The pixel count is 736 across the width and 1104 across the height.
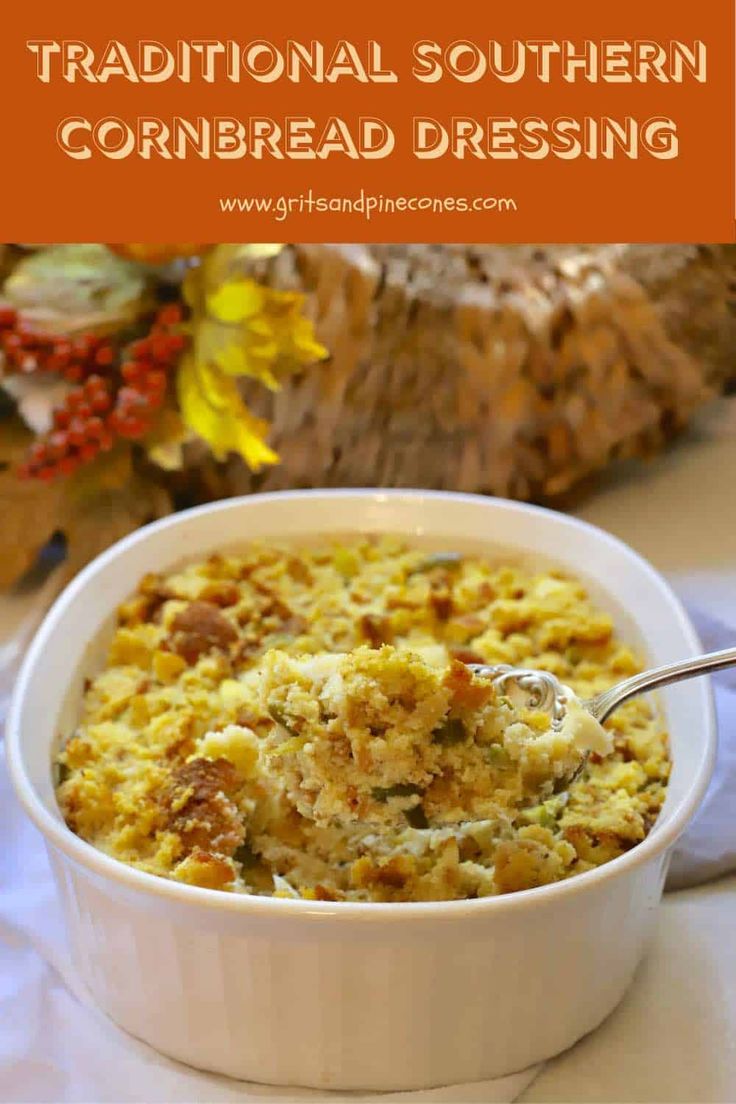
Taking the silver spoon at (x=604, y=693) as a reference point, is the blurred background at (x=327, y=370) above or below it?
above

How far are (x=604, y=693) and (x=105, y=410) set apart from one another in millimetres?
848

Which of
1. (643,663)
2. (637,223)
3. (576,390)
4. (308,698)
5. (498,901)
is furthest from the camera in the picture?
(576,390)

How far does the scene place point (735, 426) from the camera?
7.45 ft

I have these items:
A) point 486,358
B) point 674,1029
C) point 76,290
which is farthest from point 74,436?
point 674,1029

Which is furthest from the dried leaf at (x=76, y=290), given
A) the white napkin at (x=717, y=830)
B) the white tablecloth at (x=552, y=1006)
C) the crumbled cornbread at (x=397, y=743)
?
the white napkin at (x=717, y=830)

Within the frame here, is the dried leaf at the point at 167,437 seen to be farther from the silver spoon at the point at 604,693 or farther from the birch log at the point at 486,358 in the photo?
the silver spoon at the point at 604,693

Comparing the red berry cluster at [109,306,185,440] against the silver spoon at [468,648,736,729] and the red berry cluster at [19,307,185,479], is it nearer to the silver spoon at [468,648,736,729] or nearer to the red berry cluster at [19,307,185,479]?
the red berry cluster at [19,307,185,479]

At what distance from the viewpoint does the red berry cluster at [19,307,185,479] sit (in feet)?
5.70

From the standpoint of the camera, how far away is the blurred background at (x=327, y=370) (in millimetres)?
1753

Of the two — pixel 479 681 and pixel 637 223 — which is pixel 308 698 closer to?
pixel 479 681

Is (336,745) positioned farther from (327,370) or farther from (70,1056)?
(327,370)

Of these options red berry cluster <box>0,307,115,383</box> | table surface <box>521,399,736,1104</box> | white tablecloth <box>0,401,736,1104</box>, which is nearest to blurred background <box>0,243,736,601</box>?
red berry cluster <box>0,307,115,383</box>

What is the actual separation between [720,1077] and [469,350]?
1.09 meters

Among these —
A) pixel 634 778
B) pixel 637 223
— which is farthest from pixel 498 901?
pixel 637 223
